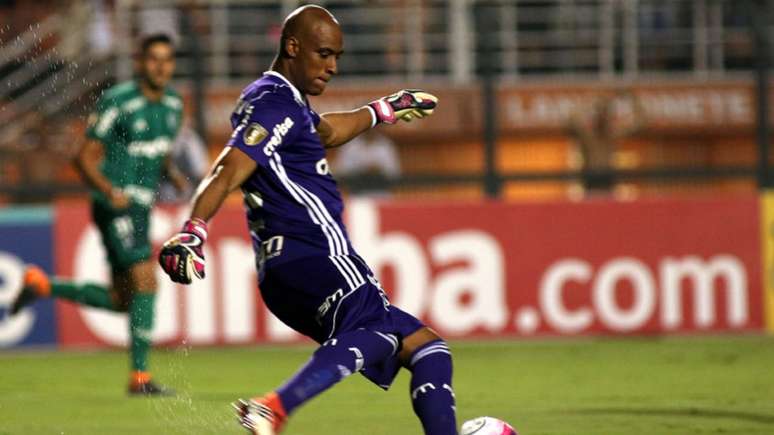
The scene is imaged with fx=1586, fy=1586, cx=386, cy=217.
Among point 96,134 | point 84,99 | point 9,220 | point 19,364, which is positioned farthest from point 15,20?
point 96,134

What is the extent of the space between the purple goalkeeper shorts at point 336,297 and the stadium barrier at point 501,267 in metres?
7.59

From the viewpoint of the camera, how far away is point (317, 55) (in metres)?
6.35

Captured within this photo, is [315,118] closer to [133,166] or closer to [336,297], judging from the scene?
[336,297]

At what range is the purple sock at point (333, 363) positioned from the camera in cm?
596

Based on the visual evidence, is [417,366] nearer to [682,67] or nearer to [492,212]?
[492,212]

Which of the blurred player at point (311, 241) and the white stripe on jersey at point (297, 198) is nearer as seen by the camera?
the blurred player at point (311, 241)

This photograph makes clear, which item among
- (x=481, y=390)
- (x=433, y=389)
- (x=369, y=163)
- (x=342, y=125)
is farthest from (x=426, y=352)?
(x=369, y=163)

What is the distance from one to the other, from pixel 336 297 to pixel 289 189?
0.47m

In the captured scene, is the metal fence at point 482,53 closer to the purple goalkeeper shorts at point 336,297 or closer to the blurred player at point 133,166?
the blurred player at point 133,166

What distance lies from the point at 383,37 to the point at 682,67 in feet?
11.1

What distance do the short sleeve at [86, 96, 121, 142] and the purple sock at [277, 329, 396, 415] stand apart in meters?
4.76

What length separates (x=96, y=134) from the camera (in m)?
10.5

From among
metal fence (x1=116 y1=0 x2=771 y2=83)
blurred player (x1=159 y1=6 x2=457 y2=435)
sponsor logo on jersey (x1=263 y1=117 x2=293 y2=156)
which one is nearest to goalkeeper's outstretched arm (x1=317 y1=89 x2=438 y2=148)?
blurred player (x1=159 y1=6 x2=457 y2=435)

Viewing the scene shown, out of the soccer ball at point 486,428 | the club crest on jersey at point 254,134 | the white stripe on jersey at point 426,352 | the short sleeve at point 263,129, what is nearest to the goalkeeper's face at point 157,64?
the short sleeve at point 263,129
